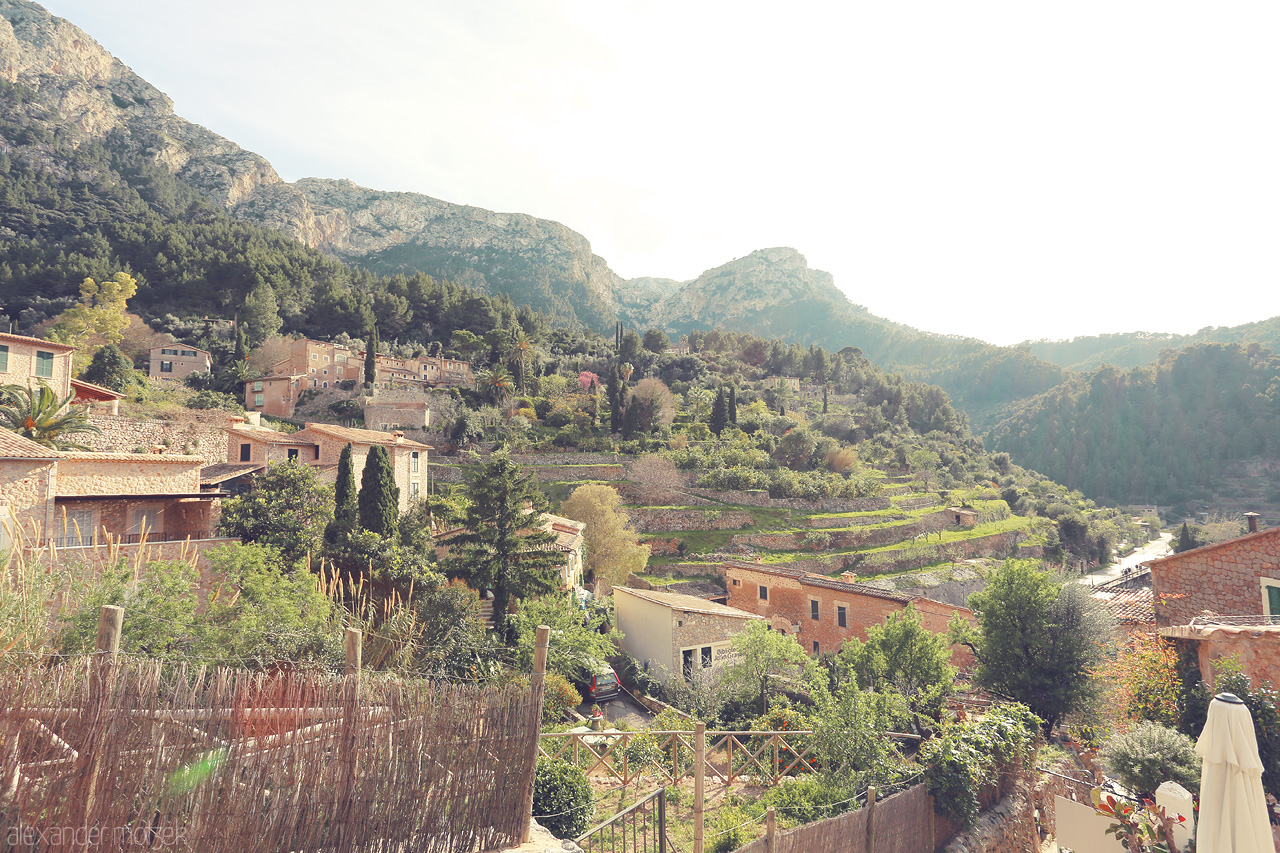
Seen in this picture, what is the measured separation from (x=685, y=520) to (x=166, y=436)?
27.6 metres

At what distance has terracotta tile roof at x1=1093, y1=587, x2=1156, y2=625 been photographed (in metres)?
16.7

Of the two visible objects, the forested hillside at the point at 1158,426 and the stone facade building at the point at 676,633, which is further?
the forested hillside at the point at 1158,426

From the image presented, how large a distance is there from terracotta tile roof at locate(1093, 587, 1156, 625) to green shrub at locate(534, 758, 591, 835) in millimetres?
15650

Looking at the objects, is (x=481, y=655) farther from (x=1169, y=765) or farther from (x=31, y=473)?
(x=1169, y=765)

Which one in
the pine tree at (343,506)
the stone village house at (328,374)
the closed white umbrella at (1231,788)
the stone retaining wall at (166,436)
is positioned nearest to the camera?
the closed white umbrella at (1231,788)

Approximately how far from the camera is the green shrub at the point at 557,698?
12207 millimetres

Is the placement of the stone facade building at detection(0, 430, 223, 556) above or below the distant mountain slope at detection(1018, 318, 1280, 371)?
below

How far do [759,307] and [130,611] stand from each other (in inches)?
7250

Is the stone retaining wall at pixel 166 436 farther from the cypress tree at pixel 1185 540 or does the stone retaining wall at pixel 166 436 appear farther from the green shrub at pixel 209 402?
the cypress tree at pixel 1185 540

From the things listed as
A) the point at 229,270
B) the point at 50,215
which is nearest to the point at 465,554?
the point at 229,270

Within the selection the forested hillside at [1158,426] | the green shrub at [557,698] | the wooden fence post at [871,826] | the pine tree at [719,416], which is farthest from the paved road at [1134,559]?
the wooden fence post at [871,826]

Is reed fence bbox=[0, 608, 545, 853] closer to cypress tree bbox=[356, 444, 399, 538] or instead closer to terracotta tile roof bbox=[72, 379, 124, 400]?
cypress tree bbox=[356, 444, 399, 538]

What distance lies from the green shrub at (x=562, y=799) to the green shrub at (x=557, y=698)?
13.5 feet

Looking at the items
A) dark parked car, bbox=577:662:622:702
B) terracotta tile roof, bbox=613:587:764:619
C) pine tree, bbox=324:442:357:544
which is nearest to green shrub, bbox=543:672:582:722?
dark parked car, bbox=577:662:622:702
